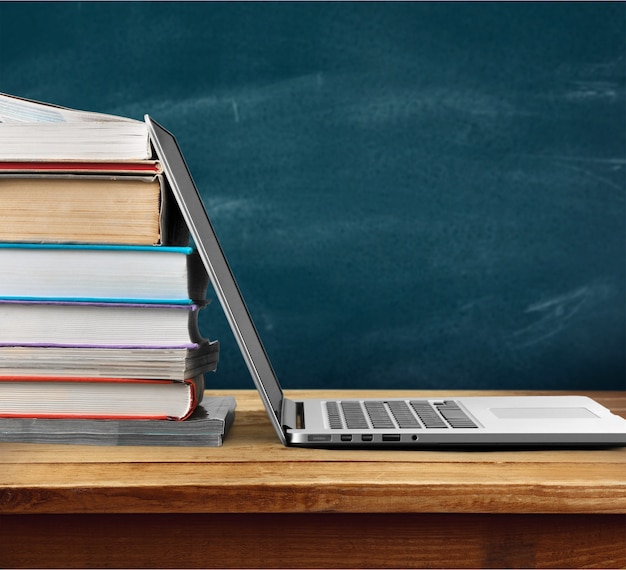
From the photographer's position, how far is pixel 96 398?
32.0 inches

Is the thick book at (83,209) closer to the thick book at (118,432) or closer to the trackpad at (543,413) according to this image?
the thick book at (118,432)

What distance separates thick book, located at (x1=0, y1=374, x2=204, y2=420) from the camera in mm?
806

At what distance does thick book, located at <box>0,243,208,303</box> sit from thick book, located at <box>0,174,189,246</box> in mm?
17

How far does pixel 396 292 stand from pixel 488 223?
0.26 meters

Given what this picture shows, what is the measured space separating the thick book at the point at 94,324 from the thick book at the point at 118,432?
0.10 meters

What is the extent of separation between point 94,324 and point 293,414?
11.8 inches

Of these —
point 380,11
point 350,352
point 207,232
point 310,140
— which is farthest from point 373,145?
point 207,232

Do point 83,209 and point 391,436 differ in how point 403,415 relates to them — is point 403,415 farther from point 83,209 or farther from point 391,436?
point 83,209

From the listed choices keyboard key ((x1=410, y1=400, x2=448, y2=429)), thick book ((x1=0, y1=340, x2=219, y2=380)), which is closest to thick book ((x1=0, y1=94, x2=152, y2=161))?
thick book ((x1=0, y1=340, x2=219, y2=380))

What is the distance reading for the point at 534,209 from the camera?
1.49 metres

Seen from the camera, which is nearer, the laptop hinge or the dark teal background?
the laptop hinge

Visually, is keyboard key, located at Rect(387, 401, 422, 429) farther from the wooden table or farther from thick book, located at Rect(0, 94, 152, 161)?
thick book, located at Rect(0, 94, 152, 161)

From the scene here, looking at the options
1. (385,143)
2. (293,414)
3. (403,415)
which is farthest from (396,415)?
(385,143)

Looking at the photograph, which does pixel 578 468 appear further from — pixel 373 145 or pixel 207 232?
pixel 373 145
